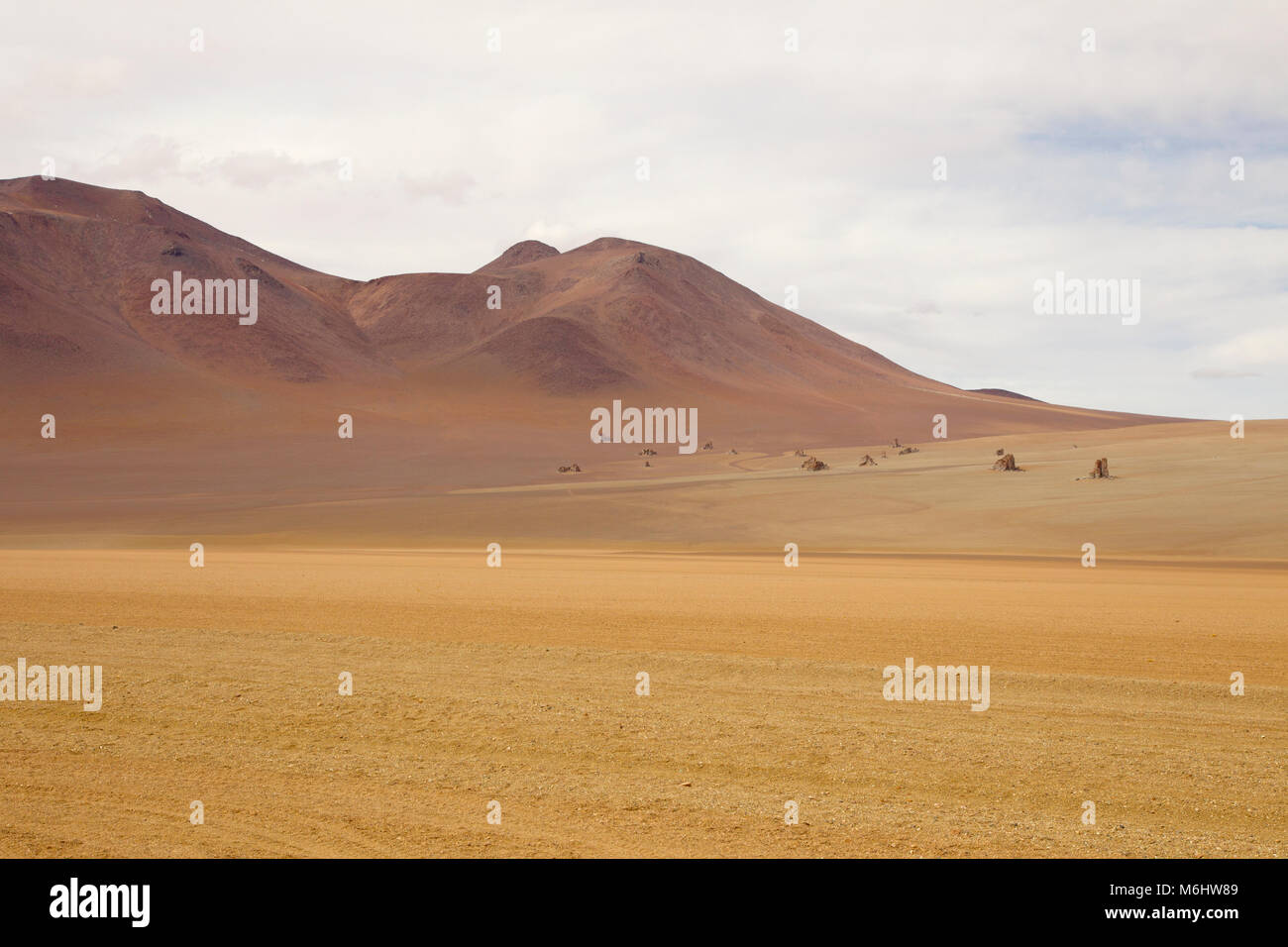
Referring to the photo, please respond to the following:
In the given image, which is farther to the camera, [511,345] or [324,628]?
[511,345]

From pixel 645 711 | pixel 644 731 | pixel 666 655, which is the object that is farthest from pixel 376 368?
pixel 644 731

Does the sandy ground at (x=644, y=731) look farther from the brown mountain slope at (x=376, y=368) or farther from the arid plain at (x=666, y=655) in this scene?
Result: the brown mountain slope at (x=376, y=368)

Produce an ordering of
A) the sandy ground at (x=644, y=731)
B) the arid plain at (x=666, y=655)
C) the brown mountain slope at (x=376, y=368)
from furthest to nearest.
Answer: the brown mountain slope at (x=376, y=368) → the arid plain at (x=666, y=655) → the sandy ground at (x=644, y=731)

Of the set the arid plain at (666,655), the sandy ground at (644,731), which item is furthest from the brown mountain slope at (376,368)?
the sandy ground at (644,731)

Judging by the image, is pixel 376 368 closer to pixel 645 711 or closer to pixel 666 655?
pixel 666 655
